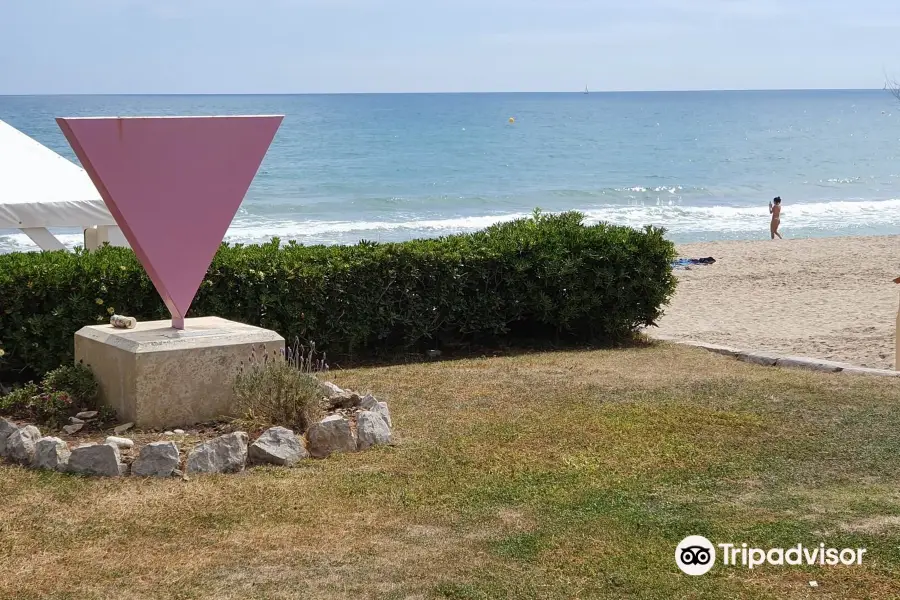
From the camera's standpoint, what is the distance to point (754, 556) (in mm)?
4684

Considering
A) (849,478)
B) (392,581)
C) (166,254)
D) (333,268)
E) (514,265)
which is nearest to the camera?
(392,581)

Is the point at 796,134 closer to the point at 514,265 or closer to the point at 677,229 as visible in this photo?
the point at 677,229

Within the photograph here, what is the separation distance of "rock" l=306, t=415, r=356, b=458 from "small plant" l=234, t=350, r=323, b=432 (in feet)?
0.71

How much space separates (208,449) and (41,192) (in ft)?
14.6

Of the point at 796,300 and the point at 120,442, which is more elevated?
the point at 796,300

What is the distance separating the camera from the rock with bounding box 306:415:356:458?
6.34 metres

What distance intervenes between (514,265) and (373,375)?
2227 millimetres

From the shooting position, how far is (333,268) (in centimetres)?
948

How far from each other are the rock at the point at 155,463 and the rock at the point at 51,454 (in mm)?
428

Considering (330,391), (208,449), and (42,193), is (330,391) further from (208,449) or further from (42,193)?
(42,193)

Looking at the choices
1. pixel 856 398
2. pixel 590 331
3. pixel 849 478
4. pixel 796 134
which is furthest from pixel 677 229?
pixel 796 134

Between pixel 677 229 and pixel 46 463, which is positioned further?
pixel 677 229

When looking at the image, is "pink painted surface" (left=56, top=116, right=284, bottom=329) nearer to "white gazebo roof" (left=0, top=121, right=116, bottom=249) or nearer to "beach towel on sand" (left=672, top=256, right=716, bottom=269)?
"white gazebo roof" (left=0, top=121, right=116, bottom=249)

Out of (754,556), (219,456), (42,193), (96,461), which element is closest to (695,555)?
(754,556)
